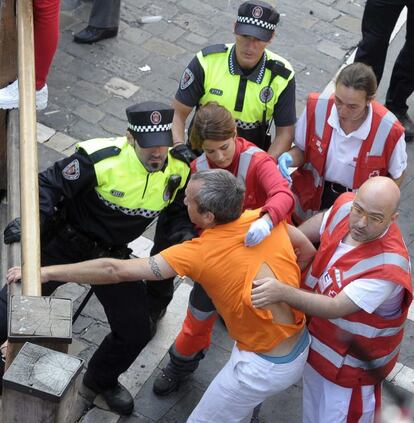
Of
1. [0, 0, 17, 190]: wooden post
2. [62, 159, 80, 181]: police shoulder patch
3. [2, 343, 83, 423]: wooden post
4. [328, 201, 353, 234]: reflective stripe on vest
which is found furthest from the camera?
[0, 0, 17, 190]: wooden post

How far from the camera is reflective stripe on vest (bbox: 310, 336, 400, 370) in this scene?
432 cm

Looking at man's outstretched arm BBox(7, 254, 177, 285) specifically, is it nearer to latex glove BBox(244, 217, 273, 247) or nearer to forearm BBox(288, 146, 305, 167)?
latex glove BBox(244, 217, 273, 247)

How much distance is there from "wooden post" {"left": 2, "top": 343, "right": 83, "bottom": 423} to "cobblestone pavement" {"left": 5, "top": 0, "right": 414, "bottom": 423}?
2.32 m

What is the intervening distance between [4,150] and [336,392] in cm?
271

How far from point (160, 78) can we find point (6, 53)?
218 cm

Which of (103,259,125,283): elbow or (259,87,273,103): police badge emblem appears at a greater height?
(259,87,273,103): police badge emblem

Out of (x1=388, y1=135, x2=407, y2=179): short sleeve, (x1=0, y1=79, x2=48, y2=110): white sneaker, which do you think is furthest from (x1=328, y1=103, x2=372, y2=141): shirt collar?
(x1=0, y1=79, x2=48, y2=110): white sneaker

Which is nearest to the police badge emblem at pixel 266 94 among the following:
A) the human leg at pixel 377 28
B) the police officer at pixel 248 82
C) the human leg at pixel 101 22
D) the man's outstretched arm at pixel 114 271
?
the police officer at pixel 248 82

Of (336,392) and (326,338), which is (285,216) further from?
(336,392)

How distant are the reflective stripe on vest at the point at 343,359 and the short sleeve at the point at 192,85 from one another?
1.58 meters

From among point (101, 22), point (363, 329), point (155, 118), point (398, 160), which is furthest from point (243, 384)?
point (101, 22)

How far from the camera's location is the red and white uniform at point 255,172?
4617 millimetres

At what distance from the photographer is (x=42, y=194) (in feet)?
14.6

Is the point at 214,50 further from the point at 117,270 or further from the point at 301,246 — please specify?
the point at 117,270
